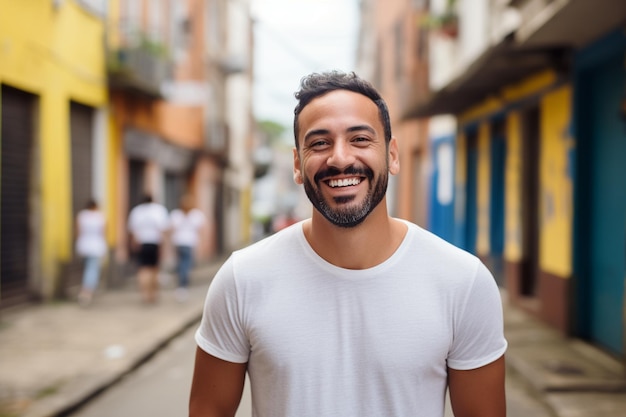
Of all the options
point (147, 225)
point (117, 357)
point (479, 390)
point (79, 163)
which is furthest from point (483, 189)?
point (479, 390)

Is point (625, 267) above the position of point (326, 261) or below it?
below

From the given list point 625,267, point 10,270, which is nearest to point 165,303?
point 10,270

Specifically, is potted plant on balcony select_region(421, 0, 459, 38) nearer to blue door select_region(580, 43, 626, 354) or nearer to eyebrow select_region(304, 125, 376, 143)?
blue door select_region(580, 43, 626, 354)

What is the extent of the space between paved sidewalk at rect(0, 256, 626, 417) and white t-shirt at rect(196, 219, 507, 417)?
4.23 m

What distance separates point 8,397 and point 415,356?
5209 millimetres

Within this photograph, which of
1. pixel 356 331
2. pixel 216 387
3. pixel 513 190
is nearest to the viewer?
pixel 356 331

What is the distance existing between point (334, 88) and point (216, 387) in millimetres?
847

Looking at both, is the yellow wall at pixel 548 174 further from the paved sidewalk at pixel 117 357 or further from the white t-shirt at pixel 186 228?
the white t-shirt at pixel 186 228

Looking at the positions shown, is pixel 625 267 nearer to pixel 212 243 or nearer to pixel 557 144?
pixel 557 144

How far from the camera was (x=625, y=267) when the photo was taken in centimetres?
826

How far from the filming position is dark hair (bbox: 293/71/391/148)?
2123 mm

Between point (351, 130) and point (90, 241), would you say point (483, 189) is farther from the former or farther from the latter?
point (351, 130)

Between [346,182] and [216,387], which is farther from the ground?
[346,182]

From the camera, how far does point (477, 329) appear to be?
2070mm
